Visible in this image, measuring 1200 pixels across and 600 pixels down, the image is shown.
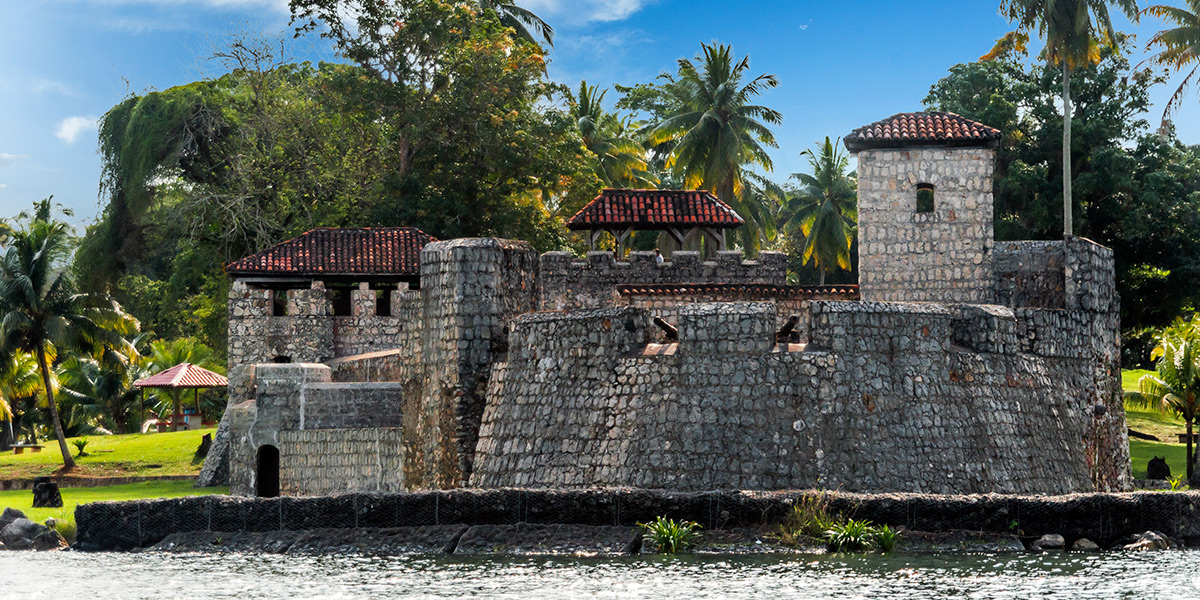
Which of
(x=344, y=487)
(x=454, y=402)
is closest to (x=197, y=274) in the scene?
(x=344, y=487)

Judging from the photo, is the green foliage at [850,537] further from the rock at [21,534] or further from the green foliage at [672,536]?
the rock at [21,534]

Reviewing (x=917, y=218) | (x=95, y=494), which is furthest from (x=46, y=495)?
(x=917, y=218)

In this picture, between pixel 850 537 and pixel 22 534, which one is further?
pixel 22 534

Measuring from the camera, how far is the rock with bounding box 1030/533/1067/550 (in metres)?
17.4

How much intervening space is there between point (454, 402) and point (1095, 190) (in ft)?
77.9

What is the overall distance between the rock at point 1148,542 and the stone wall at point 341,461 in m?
11.1

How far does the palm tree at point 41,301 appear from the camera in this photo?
128 feet

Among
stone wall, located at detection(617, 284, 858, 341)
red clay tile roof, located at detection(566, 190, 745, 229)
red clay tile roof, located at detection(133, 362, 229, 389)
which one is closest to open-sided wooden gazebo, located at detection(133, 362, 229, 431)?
red clay tile roof, located at detection(133, 362, 229, 389)

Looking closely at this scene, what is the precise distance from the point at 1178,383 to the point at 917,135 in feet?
35.9

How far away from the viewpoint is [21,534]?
66.1 feet

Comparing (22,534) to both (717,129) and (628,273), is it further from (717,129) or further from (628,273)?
(717,129)

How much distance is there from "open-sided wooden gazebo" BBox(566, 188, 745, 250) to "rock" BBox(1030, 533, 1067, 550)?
46.3 ft

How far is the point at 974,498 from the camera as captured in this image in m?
17.5

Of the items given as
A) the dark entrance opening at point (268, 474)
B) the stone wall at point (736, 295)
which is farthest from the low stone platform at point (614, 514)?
the stone wall at point (736, 295)
